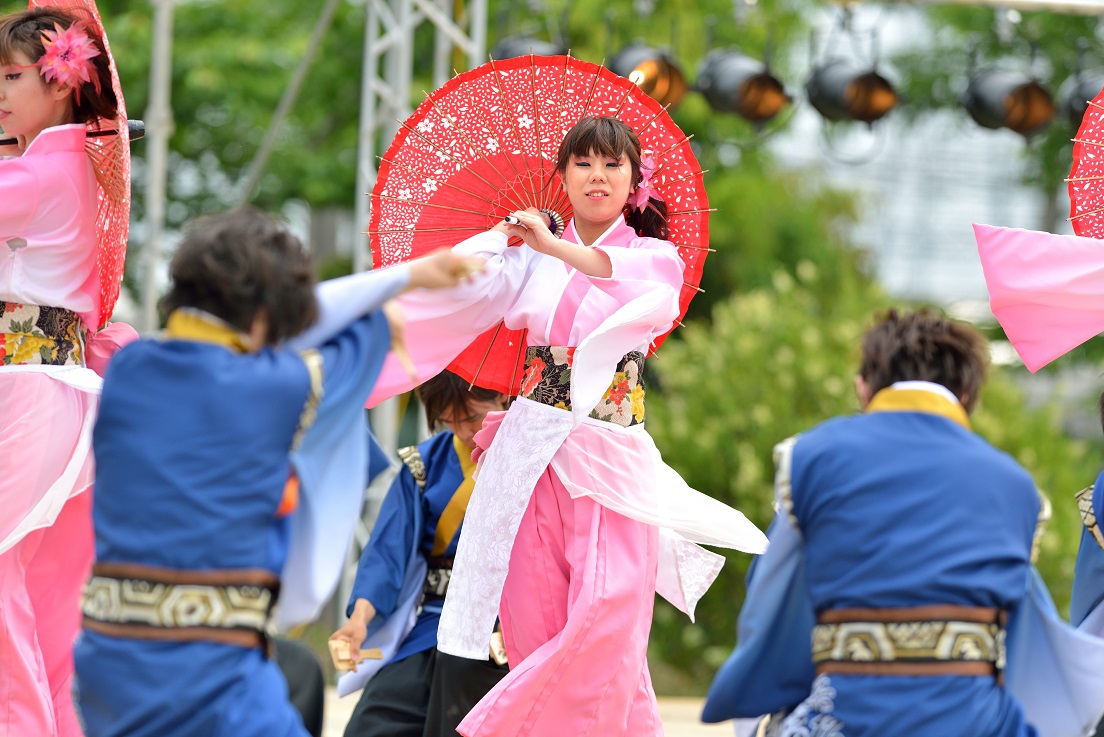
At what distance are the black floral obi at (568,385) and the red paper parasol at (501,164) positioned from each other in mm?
Result: 194

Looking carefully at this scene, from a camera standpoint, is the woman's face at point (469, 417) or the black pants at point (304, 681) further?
the black pants at point (304, 681)

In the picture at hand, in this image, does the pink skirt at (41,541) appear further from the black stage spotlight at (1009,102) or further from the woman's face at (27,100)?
the black stage spotlight at (1009,102)

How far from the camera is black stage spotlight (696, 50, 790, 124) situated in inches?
280

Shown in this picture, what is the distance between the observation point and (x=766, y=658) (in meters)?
2.73

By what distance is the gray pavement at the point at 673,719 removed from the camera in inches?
210

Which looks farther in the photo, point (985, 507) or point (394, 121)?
point (394, 121)

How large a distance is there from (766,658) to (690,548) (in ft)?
3.48

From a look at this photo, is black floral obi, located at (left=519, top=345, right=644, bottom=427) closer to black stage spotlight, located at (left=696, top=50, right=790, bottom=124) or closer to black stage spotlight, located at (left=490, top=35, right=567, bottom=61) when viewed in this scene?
black stage spotlight, located at (left=490, top=35, right=567, bottom=61)

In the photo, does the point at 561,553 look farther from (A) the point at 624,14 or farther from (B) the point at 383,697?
(A) the point at 624,14

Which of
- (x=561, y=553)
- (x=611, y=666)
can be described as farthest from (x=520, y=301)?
→ (x=611, y=666)

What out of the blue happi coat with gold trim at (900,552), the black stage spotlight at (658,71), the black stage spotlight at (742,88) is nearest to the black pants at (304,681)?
the blue happi coat with gold trim at (900,552)

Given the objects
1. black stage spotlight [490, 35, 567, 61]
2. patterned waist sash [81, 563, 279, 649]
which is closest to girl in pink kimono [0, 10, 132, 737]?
patterned waist sash [81, 563, 279, 649]

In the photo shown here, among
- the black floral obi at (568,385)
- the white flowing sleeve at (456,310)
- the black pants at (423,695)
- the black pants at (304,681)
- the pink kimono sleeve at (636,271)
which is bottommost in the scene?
the black pants at (304,681)

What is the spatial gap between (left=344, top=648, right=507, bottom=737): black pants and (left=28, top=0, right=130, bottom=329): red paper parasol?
3.95ft
